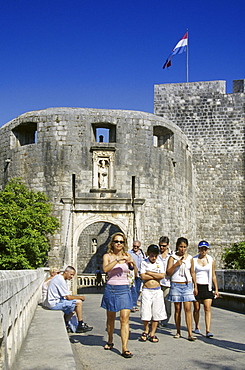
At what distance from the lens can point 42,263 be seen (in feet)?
61.2

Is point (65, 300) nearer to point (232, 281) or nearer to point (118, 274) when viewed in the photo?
point (118, 274)

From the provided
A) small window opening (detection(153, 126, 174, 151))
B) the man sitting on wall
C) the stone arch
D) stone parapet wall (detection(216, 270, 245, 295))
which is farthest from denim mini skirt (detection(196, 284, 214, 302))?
the stone arch

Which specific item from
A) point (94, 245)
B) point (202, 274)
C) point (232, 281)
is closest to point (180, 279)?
point (202, 274)

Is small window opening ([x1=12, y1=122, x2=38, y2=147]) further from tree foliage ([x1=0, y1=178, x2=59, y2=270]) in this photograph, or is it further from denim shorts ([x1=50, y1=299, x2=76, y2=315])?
denim shorts ([x1=50, y1=299, x2=76, y2=315])

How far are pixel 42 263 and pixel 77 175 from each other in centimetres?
350

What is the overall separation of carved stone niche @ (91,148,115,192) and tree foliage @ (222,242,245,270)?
596 cm

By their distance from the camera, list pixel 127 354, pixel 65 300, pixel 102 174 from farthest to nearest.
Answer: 1. pixel 102 174
2. pixel 65 300
3. pixel 127 354

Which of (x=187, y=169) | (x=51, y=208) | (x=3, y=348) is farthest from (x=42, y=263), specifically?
(x=3, y=348)

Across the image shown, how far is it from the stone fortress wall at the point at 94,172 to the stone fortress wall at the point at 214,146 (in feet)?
14.7

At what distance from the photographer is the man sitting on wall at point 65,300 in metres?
7.81

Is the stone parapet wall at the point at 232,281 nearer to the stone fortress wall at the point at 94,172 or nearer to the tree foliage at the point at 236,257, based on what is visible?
the stone fortress wall at the point at 94,172

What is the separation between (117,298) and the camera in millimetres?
6012

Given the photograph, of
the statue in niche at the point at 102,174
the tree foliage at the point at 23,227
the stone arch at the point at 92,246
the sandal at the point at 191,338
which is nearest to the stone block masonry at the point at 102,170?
the statue in niche at the point at 102,174

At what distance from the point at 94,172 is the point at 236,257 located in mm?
6994
